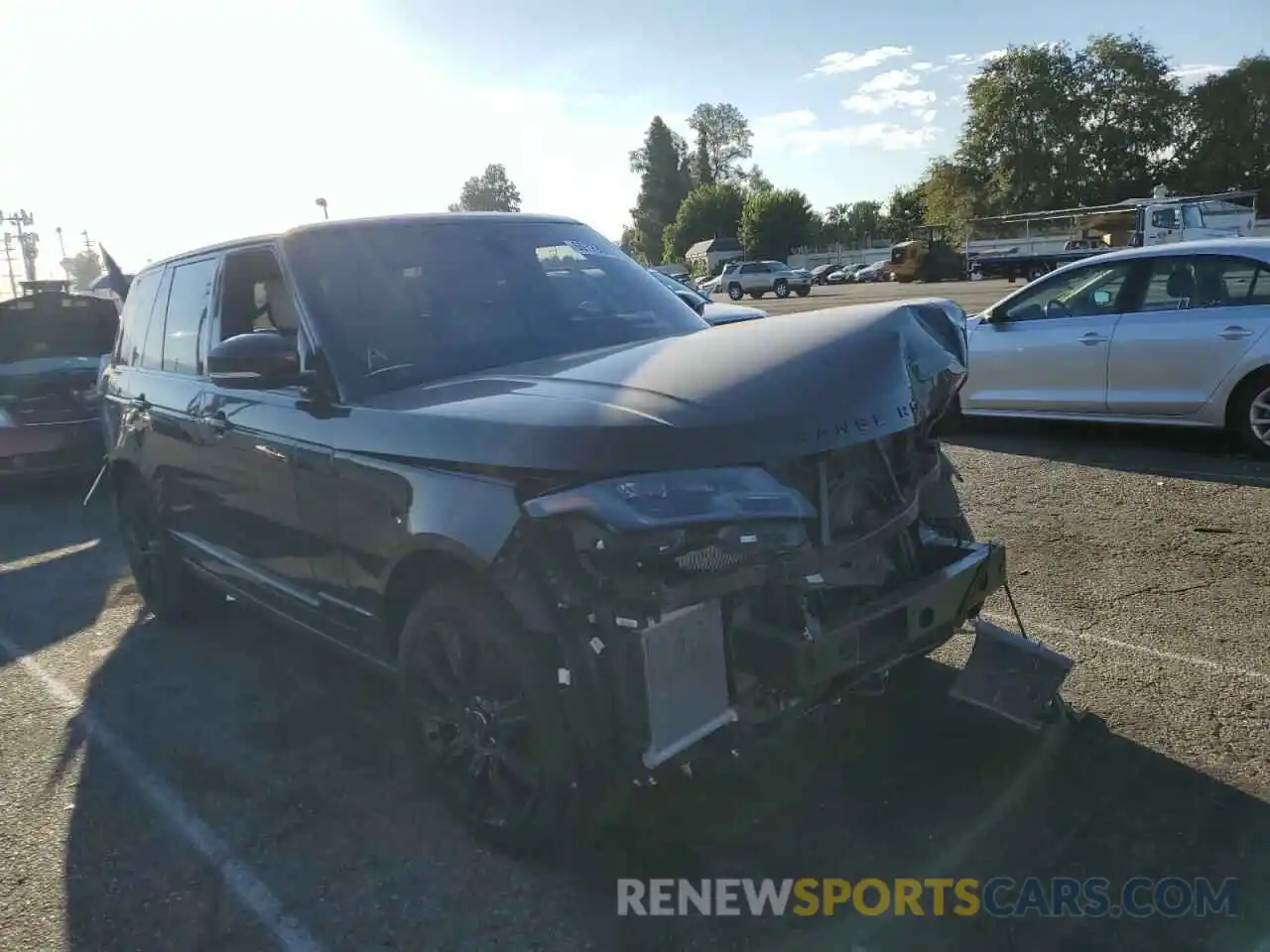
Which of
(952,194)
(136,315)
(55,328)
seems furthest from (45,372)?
(952,194)

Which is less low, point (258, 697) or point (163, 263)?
point (163, 263)

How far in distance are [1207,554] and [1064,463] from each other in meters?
2.35

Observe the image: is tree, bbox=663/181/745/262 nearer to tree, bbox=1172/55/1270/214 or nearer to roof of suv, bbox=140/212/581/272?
tree, bbox=1172/55/1270/214

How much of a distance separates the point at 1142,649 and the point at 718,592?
2590 mm

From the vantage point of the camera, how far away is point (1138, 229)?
36938 millimetres

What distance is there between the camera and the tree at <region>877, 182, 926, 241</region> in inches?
3775

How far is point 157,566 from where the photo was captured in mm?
5520

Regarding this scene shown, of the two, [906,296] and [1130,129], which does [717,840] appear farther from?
[1130,129]

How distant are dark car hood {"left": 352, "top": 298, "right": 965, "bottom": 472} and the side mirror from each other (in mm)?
410

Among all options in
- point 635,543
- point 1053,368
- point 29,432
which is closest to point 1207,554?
→ point 1053,368

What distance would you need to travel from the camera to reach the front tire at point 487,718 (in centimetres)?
275

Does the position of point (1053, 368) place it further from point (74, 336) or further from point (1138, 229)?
point (1138, 229)

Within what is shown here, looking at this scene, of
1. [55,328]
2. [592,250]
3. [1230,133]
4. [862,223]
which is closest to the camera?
[592,250]

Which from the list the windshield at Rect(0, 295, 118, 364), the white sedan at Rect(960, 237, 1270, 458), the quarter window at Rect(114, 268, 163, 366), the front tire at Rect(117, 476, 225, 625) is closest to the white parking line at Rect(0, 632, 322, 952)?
the front tire at Rect(117, 476, 225, 625)
